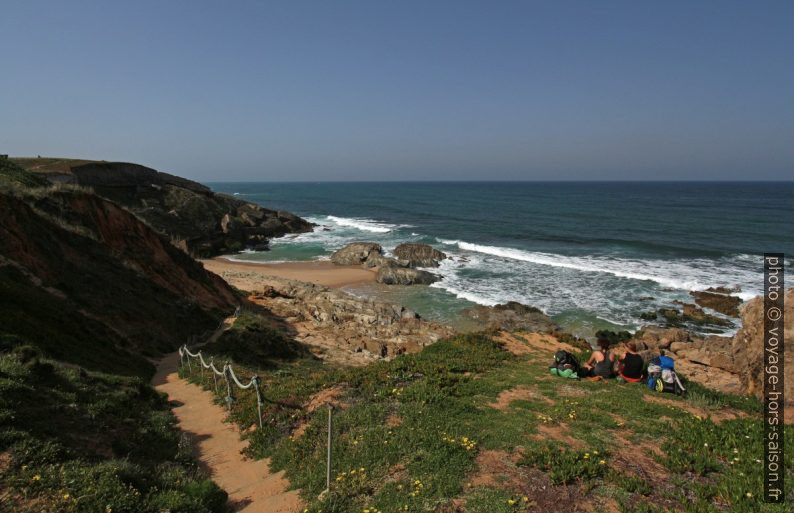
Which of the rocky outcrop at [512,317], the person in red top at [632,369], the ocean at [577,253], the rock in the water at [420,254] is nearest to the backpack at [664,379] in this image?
the person in red top at [632,369]

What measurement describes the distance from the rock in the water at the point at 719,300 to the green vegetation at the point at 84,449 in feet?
117

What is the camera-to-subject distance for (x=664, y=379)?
10547mm

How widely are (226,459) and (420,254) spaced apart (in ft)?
129

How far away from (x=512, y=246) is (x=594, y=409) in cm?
4668

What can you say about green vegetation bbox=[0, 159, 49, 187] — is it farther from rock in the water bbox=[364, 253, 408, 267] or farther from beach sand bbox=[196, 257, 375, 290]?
rock in the water bbox=[364, 253, 408, 267]

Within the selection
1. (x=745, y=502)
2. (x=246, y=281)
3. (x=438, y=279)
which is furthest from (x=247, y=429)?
(x=438, y=279)

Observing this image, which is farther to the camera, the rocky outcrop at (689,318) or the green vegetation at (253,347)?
the rocky outcrop at (689,318)

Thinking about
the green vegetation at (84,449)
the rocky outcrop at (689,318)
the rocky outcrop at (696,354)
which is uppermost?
the green vegetation at (84,449)

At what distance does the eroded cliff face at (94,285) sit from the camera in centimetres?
1184

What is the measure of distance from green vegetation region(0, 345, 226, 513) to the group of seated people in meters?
10.1

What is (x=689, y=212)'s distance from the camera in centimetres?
7969

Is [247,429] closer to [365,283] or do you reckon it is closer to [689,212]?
[365,283]

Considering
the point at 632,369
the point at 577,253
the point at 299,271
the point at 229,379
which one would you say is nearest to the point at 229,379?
the point at 229,379

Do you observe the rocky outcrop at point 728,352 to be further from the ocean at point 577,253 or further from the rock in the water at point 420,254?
the rock in the water at point 420,254
